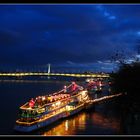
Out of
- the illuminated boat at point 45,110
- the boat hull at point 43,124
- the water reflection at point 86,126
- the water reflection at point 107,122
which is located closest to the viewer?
the boat hull at point 43,124

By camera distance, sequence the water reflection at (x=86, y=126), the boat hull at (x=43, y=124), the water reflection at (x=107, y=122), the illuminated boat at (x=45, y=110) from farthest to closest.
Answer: the water reflection at (x=107, y=122) < the water reflection at (x=86, y=126) < the illuminated boat at (x=45, y=110) < the boat hull at (x=43, y=124)

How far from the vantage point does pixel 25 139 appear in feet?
9.20

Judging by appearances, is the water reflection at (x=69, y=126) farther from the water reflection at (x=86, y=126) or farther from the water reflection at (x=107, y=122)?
the water reflection at (x=107, y=122)

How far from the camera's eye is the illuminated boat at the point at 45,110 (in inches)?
449

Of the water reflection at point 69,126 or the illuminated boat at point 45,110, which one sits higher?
the illuminated boat at point 45,110

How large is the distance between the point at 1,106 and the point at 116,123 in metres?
8.80

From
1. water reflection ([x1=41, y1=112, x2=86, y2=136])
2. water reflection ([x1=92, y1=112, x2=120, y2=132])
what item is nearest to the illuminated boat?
water reflection ([x1=41, y1=112, x2=86, y2=136])

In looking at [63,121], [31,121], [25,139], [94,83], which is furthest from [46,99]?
[94,83]

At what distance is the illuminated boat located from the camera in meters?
11.4

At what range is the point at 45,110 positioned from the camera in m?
12.8

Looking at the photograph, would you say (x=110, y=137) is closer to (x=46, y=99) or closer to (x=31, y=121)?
(x=31, y=121)

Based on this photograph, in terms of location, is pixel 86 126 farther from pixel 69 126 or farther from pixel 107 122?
pixel 107 122

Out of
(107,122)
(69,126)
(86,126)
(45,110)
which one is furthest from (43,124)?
(107,122)

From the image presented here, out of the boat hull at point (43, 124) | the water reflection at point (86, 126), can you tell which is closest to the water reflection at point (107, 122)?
the water reflection at point (86, 126)
